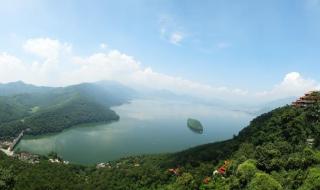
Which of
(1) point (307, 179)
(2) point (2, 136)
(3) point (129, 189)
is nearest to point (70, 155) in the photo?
(2) point (2, 136)

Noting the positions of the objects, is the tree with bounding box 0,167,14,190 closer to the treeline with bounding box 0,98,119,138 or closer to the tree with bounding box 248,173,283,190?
the tree with bounding box 248,173,283,190

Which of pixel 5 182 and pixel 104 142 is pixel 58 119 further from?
pixel 5 182

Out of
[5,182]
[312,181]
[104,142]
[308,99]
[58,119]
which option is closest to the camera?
[312,181]

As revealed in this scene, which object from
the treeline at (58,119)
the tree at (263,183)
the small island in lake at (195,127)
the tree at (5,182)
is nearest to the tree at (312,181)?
the tree at (263,183)

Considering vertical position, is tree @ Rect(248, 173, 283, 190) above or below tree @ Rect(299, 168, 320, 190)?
below

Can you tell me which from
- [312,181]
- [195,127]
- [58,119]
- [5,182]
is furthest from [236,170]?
[195,127]

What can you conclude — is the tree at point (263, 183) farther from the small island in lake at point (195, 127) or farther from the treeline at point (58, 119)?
the small island in lake at point (195, 127)

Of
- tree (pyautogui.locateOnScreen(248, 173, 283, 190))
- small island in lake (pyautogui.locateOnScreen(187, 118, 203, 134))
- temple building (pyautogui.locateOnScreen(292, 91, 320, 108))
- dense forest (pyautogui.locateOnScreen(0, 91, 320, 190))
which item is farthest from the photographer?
small island in lake (pyautogui.locateOnScreen(187, 118, 203, 134))

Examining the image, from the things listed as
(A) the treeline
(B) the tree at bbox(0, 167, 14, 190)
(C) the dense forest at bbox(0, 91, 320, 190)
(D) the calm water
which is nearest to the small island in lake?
(D) the calm water

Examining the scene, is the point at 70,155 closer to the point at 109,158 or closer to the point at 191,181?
the point at 109,158
